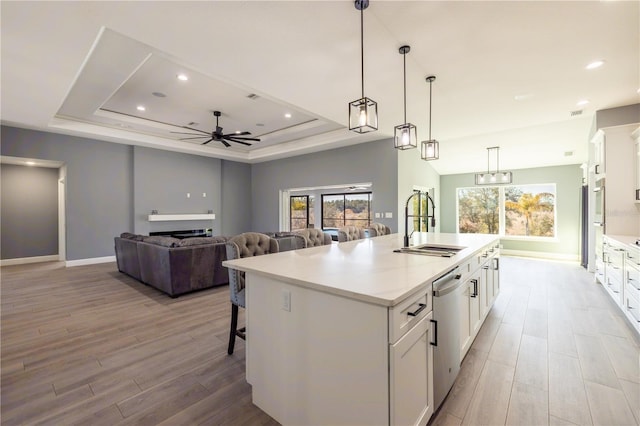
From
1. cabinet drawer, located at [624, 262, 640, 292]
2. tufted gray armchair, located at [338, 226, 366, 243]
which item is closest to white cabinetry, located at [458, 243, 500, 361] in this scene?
cabinet drawer, located at [624, 262, 640, 292]

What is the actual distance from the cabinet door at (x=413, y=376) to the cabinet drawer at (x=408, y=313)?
0.03 m

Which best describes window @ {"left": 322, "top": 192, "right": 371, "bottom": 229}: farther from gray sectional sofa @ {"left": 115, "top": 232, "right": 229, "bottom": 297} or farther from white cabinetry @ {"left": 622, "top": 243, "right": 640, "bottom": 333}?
white cabinetry @ {"left": 622, "top": 243, "right": 640, "bottom": 333}

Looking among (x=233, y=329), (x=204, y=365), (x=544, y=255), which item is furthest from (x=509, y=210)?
(x=204, y=365)

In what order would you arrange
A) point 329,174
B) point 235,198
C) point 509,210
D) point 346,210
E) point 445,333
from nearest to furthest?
point 445,333
point 329,174
point 509,210
point 235,198
point 346,210

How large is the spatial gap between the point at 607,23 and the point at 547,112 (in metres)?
2.65

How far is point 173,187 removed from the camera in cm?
780

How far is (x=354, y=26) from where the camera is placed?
100.0 inches

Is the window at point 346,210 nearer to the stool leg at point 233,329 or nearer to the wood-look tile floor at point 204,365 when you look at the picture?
the wood-look tile floor at point 204,365

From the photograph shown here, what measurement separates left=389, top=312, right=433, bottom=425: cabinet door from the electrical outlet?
610 mm

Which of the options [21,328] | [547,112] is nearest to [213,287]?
[21,328]

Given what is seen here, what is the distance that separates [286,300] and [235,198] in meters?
8.41

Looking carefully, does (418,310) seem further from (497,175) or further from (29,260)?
(29,260)

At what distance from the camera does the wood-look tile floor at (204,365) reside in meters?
1.75

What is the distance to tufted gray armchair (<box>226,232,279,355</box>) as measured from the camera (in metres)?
2.40
